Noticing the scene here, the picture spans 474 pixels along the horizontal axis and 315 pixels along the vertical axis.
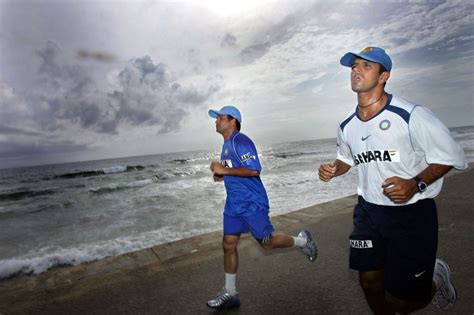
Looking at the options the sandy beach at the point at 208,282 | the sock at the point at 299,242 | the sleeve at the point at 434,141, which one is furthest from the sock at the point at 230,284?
the sleeve at the point at 434,141

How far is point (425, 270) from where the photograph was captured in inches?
81.5

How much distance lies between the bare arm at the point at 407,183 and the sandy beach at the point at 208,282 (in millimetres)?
1505

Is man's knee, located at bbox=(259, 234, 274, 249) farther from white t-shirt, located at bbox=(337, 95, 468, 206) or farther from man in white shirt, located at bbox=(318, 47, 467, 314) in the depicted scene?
white t-shirt, located at bbox=(337, 95, 468, 206)

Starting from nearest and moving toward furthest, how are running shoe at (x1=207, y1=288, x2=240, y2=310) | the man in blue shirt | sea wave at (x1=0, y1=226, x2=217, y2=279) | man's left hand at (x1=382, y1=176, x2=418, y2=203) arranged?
1. man's left hand at (x1=382, y1=176, x2=418, y2=203)
2. running shoe at (x1=207, y1=288, x2=240, y2=310)
3. the man in blue shirt
4. sea wave at (x1=0, y1=226, x2=217, y2=279)

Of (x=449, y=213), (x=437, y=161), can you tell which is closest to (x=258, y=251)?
(x=437, y=161)

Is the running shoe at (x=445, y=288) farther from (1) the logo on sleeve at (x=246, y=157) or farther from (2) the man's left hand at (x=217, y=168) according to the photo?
(2) the man's left hand at (x=217, y=168)

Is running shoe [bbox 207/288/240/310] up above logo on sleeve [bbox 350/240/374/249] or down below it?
below

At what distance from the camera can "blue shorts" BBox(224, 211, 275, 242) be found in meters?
3.17

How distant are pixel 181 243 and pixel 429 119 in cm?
401

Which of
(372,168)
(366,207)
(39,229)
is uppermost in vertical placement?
(372,168)

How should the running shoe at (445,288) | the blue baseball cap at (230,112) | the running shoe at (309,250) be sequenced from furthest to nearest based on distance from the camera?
the running shoe at (309,250) < the blue baseball cap at (230,112) < the running shoe at (445,288)

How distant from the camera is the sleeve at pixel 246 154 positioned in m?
3.18

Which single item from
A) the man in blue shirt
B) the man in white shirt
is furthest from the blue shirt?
the man in white shirt

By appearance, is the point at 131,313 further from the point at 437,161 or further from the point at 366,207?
the point at 437,161
